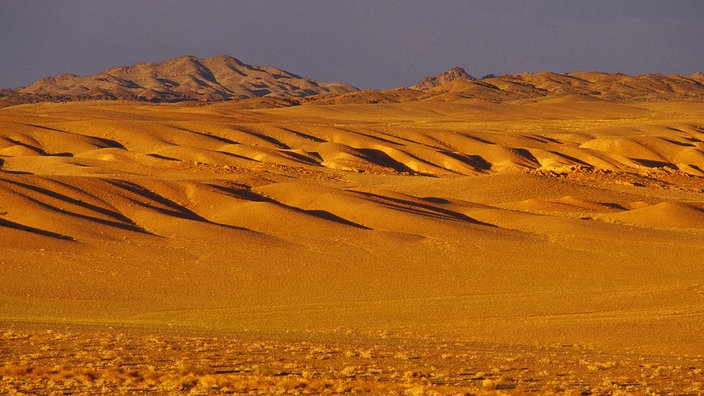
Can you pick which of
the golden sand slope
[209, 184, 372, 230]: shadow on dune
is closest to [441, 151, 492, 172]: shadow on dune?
the golden sand slope

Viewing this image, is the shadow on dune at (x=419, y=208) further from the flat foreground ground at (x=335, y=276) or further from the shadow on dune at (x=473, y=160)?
the shadow on dune at (x=473, y=160)

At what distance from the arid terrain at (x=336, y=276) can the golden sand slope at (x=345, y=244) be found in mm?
124

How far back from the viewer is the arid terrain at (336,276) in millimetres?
15367

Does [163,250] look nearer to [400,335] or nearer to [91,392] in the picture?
[400,335]

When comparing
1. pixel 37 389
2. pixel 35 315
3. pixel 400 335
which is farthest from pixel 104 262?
pixel 37 389

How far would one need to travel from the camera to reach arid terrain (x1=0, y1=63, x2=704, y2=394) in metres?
15.4

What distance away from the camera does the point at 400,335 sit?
2112 cm

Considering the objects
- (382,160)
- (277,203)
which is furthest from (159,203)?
(382,160)

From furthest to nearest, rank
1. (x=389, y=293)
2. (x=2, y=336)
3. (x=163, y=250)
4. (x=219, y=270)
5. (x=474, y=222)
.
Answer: (x=474, y=222)
(x=163, y=250)
(x=219, y=270)
(x=389, y=293)
(x=2, y=336)

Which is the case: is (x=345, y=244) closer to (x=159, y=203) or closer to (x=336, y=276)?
(x=336, y=276)

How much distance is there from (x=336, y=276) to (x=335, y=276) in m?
0.03

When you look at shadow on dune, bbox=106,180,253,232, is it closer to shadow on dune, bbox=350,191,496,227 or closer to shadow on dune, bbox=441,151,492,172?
shadow on dune, bbox=350,191,496,227

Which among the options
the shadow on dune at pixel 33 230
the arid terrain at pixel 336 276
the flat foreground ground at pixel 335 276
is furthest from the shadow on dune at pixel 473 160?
the shadow on dune at pixel 33 230

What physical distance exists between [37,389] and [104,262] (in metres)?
16.8
